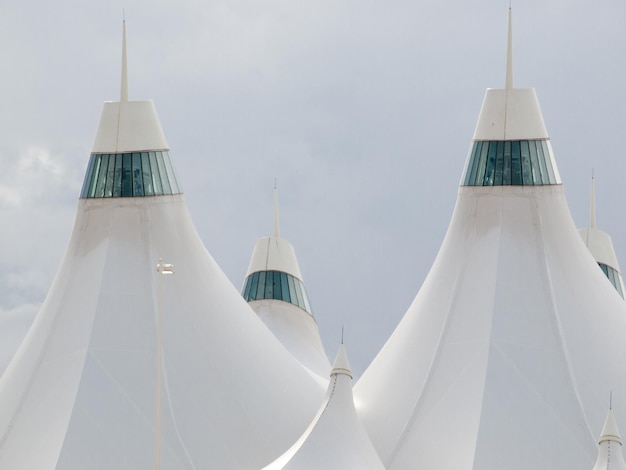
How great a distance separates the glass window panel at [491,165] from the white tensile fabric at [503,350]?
9.4 inches

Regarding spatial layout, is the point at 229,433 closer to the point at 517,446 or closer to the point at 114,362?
the point at 114,362

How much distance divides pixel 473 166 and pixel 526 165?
1514mm

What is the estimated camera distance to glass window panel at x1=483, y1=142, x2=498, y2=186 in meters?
63.6

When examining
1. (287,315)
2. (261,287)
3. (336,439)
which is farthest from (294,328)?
(336,439)

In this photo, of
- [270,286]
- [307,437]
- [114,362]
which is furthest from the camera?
[270,286]

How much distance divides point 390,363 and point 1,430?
428 inches

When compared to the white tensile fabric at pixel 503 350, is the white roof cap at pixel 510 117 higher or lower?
higher

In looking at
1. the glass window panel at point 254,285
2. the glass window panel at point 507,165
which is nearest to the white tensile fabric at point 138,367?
the glass window panel at point 507,165

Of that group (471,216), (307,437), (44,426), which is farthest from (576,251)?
(44,426)

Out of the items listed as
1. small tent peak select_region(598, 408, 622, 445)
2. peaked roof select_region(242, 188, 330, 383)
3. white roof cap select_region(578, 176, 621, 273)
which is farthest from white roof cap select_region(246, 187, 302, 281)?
small tent peak select_region(598, 408, 622, 445)

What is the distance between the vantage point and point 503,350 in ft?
203

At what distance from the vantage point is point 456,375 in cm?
6209

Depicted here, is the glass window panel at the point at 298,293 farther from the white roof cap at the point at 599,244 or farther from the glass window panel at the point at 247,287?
the white roof cap at the point at 599,244

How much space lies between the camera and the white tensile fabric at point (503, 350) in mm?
60750
